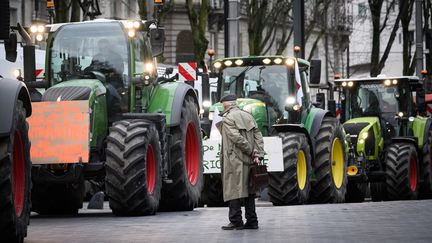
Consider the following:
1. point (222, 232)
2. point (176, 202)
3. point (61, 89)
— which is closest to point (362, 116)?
point (176, 202)

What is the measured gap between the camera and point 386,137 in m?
29.1

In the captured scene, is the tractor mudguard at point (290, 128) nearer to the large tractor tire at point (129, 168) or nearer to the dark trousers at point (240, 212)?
the large tractor tire at point (129, 168)

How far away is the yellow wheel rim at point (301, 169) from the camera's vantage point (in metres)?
23.3

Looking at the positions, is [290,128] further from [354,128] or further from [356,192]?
[356,192]

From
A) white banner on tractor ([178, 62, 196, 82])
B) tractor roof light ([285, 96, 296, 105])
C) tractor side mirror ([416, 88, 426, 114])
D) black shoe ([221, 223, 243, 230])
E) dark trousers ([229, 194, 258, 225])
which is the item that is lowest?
black shoe ([221, 223, 243, 230])

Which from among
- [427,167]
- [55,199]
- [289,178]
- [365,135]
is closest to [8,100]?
[55,199]

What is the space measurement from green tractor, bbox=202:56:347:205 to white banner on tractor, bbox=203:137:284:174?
0.06 ft

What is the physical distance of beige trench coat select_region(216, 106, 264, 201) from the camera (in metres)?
15.8

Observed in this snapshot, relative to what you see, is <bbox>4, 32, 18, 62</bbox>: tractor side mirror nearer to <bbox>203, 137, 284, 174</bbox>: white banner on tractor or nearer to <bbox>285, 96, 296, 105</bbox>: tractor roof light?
<bbox>203, 137, 284, 174</bbox>: white banner on tractor

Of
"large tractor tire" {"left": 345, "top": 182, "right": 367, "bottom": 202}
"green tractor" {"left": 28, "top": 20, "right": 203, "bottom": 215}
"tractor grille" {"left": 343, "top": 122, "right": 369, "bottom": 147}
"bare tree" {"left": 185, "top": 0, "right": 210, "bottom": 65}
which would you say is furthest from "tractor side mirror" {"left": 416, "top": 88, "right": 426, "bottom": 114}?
"bare tree" {"left": 185, "top": 0, "right": 210, "bottom": 65}

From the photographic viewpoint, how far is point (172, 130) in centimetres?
1966

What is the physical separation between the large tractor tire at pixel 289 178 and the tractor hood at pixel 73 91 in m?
5.18

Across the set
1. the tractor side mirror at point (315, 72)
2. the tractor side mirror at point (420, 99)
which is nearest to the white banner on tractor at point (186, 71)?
the tractor side mirror at point (420, 99)

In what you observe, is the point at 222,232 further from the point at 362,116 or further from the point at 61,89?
the point at 362,116
